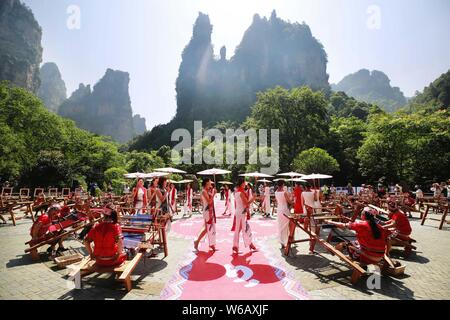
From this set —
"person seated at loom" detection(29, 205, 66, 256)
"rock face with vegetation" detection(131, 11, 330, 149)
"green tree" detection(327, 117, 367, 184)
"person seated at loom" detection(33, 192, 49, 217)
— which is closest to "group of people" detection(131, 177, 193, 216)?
"person seated at loom" detection(29, 205, 66, 256)

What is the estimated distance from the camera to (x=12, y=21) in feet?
234

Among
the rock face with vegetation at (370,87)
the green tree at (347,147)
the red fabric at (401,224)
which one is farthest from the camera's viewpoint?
the rock face with vegetation at (370,87)

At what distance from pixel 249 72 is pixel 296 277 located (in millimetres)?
100794

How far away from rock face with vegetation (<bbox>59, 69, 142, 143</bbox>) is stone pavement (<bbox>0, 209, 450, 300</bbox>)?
491 ft

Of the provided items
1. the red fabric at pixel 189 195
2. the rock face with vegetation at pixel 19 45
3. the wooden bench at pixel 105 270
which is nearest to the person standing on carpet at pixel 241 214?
the wooden bench at pixel 105 270

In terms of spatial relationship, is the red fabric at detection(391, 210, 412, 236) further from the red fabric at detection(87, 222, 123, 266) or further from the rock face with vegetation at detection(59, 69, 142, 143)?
the rock face with vegetation at detection(59, 69, 142, 143)

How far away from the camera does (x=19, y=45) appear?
234ft

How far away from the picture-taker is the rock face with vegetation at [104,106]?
140250mm

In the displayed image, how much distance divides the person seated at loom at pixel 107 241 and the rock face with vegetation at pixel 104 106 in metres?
151

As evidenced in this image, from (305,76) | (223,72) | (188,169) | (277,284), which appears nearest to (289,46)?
(305,76)

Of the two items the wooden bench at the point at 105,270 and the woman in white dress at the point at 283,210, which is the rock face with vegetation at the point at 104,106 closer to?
the woman in white dress at the point at 283,210

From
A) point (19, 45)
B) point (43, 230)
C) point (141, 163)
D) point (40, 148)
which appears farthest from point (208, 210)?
point (19, 45)
